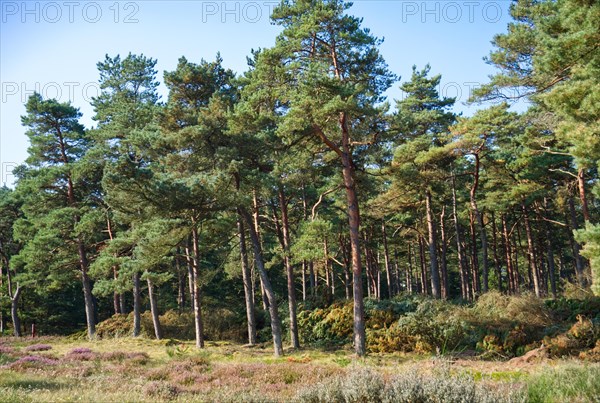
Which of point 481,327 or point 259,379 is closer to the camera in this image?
point 259,379

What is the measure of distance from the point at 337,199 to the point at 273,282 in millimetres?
18461

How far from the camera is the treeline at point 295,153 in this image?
50.8 feet

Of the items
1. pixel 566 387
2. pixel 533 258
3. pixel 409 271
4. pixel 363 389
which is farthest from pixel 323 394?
pixel 409 271

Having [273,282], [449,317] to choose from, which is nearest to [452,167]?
[449,317]

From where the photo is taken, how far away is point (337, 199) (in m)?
29.7

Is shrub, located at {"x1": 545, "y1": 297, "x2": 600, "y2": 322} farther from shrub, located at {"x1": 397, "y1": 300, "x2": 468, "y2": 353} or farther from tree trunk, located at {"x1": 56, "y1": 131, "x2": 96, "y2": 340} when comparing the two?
tree trunk, located at {"x1": 56, "y1": 131, "x2": 96, "y2": 340}

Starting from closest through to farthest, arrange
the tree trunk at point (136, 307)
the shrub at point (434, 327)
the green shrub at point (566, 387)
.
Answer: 1. the green shrub at point (566, 387)
2. the shrub at point (434, 327)
3. the tree trunk at point (136, 307)

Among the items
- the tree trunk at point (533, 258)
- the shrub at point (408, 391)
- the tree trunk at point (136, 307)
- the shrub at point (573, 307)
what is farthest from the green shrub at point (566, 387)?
the tree trunk at point (136, 307)

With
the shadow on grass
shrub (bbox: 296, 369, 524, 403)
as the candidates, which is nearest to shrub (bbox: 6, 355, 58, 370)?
the shadow on grass

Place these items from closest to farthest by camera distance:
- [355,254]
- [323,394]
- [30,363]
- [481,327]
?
[323,394]
[30,363]
[355,254]
[481,327]

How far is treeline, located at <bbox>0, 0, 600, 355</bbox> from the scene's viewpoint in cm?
1547

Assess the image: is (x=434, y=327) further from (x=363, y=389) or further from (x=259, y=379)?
(x=363, y=389)

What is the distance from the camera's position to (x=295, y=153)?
19.2 m

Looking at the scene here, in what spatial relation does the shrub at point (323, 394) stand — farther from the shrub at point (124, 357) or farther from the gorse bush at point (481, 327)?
the shrub at point (124, 357)
